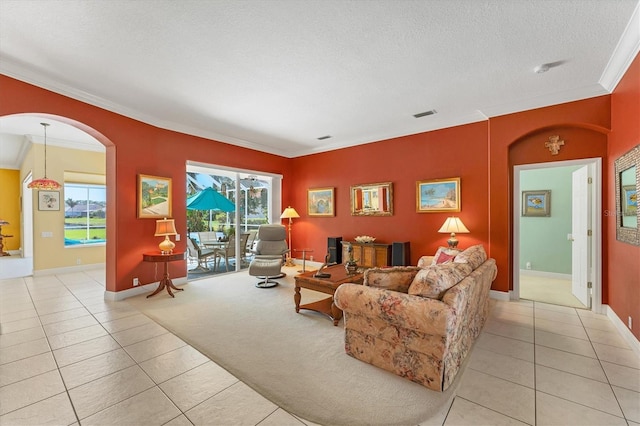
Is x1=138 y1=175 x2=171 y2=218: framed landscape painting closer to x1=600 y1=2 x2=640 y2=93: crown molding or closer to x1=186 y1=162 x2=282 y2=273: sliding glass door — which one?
x1=186 y1=162 x2=282 y2=273: sliding glass door

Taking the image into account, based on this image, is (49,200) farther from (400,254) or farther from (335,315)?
(400,254)

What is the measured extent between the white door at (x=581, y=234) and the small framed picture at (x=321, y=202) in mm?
4346

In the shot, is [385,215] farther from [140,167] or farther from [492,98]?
[140,167]

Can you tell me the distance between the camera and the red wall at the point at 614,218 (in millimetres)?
2656

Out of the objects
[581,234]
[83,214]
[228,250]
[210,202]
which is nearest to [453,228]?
[581,234]

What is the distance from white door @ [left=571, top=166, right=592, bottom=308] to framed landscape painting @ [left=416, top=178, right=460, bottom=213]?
1.64 m

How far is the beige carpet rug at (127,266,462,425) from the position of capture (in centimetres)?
188

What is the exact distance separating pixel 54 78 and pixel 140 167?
60.4 inches

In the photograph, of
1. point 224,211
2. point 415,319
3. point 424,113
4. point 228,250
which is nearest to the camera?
point 415,319

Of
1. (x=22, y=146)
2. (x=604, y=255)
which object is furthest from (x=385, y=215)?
(x=22, y=146)

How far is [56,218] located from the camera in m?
6.08

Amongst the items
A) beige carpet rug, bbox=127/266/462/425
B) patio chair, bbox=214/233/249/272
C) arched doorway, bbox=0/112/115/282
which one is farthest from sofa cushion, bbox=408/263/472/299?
arched doorway, bbox=0/112/115/282

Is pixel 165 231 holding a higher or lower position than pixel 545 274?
higher

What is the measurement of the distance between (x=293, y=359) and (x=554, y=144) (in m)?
4.66
